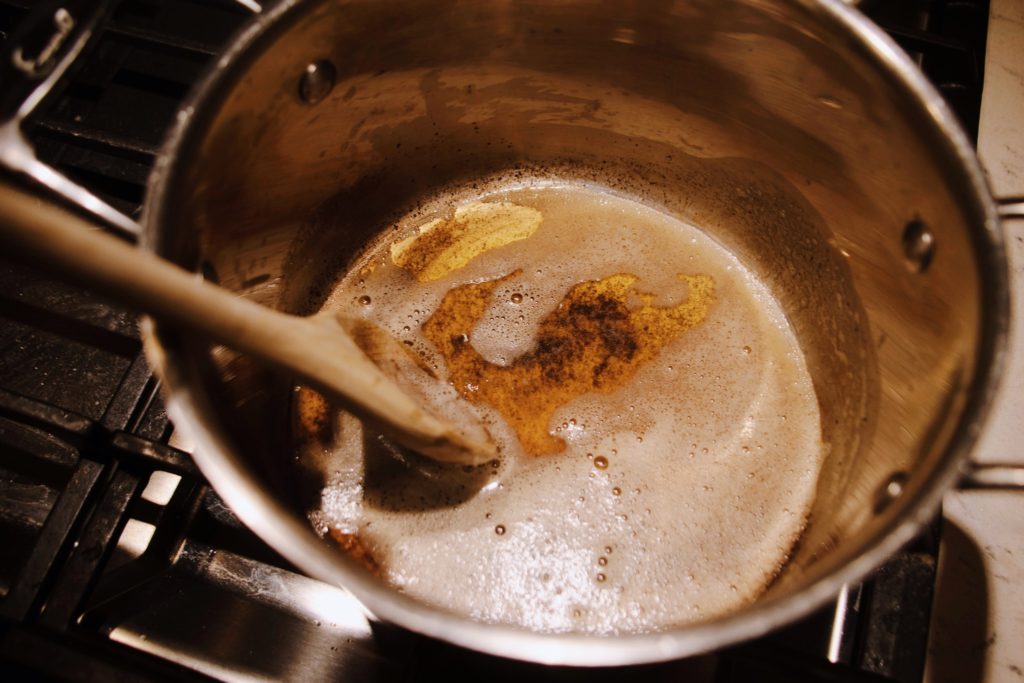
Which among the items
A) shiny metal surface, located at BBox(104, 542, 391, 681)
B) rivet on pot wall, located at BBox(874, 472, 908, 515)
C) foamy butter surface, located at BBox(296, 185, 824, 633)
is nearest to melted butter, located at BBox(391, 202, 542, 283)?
foamy butter surface, located at BBox(296, 185, 824, 633)

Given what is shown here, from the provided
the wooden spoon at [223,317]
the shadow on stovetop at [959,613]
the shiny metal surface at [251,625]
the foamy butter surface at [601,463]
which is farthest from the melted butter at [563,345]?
the shadow on stovetop at [959,613]

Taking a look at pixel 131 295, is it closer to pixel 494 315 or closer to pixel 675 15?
pixel 494 315

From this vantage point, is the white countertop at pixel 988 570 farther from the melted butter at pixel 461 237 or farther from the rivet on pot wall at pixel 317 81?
the rivet on pot wall at pixel 317 81

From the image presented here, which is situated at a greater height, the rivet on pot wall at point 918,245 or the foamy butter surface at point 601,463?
the rivet on pot wall at point 918,245

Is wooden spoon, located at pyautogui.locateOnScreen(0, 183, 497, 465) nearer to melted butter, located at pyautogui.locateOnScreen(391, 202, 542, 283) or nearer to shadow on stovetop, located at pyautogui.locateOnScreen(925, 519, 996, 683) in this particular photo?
melted butter, located at pyautogui.locateOnScreen(391, 202, 542, 283)

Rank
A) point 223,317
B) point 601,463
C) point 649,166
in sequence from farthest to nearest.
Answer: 1. point 649,166
2. point 601,463
3. point 223,317

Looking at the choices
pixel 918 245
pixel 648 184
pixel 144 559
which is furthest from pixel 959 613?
pixel 144 559

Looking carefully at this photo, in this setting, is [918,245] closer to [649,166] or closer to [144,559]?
[649,166]
